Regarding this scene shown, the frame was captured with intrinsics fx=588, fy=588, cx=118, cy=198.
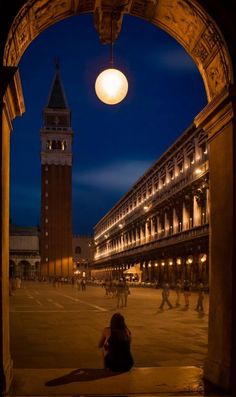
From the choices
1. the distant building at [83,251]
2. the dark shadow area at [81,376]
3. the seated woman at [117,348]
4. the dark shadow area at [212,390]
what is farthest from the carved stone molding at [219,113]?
the distant building at [83,251]

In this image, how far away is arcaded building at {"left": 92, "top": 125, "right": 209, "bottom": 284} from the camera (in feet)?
174

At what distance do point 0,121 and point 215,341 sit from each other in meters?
4.74

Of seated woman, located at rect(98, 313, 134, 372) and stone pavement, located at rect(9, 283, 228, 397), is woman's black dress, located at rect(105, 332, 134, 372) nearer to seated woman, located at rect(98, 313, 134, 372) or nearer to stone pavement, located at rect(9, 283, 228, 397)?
seated woman, located at rect(98, 313, 134, 372)

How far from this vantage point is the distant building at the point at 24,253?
15612 cm

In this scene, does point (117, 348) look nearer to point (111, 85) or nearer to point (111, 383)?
point (111, 383)

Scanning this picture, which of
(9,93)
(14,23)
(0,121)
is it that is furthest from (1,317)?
(14,23)

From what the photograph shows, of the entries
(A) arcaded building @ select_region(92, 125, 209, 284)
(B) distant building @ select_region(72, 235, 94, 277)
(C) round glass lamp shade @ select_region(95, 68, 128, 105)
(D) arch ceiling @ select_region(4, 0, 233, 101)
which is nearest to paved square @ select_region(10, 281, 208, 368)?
(C) round glass lamp shade @ select_region(95, 68, 128, 105)

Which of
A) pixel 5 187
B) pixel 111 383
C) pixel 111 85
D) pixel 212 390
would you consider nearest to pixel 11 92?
pixel 5 187

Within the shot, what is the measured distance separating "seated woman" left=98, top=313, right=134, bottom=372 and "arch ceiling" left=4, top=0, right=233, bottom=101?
4179 mm

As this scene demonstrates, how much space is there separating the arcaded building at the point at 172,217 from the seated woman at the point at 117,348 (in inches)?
1460

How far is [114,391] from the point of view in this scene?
8461mm

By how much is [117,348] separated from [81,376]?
2.68ft

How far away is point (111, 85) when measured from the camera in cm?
952

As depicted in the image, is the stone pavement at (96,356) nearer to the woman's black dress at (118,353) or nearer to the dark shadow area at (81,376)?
the dark shadow area at (81,376)
